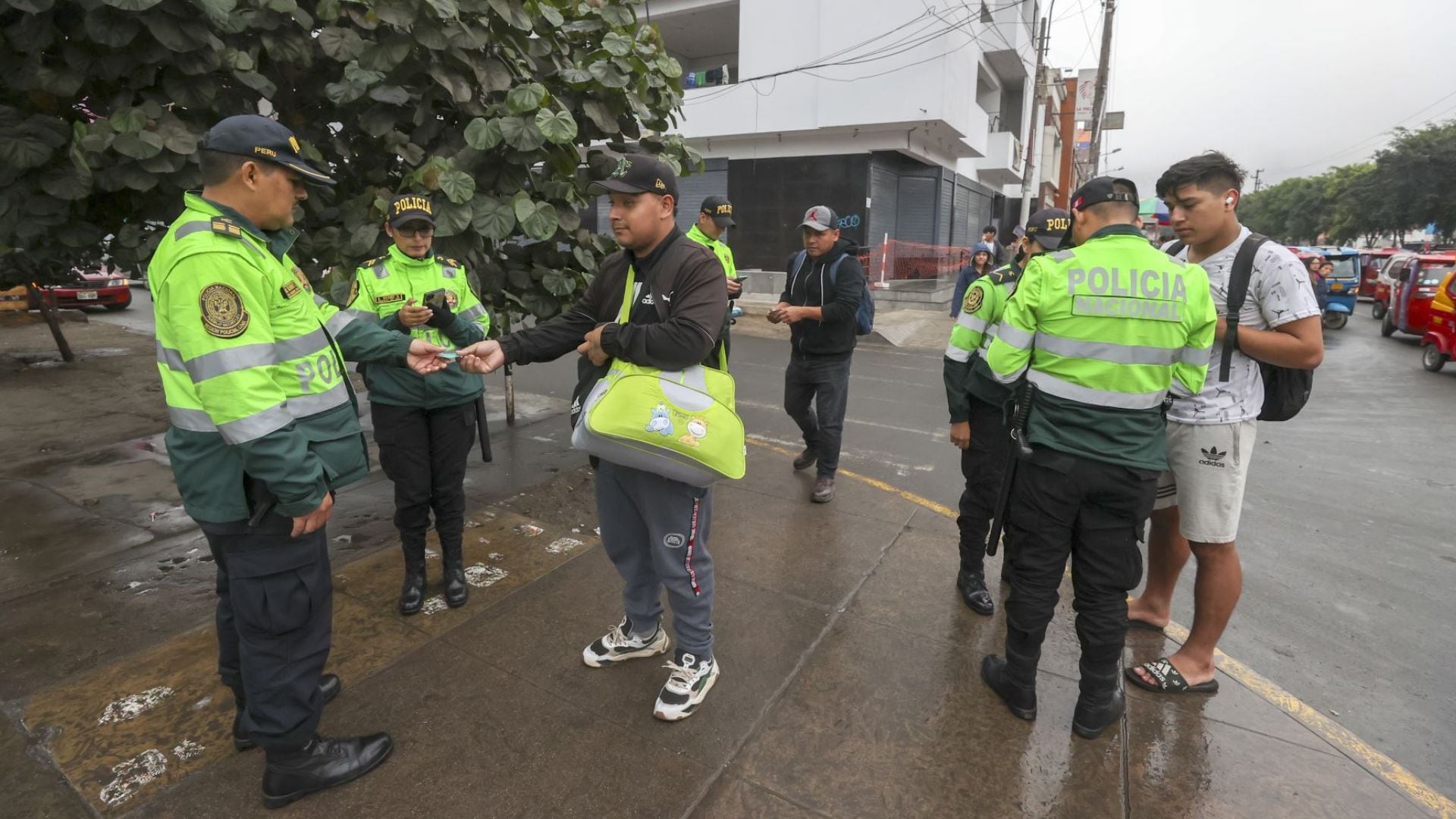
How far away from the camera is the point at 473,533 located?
4.25m

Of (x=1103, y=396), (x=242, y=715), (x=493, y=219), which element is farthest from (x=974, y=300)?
(x=242, y=715)

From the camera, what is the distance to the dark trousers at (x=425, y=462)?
3.29 m

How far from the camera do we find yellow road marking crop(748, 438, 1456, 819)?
2.42 meters

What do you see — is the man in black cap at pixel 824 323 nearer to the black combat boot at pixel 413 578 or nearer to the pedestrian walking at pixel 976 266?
the black combat boot at pixel 413 578

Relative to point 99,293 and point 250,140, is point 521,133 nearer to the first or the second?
point 250,140

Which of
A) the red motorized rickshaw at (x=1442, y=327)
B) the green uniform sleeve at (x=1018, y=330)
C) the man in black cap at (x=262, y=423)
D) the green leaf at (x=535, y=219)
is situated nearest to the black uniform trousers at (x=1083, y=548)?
the green uniform sleeve at (x=1018, y=330)

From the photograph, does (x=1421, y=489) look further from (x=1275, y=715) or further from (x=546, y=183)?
(x=546, y=183)

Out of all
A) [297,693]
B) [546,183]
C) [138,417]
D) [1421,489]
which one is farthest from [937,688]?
[138,417]

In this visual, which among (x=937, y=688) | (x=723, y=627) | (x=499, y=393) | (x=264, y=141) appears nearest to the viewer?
(x=264, y=141)

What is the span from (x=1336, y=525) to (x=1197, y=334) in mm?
3820

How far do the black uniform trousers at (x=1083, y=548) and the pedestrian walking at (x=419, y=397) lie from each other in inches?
96.5

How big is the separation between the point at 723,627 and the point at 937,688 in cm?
96

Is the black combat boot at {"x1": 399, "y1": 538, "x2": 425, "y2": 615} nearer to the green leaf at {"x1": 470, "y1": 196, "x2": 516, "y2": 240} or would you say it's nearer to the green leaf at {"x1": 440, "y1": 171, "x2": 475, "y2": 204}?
the green leaf at {"x1": 470, "y1": 196, "x2": 516, "y2": 240}

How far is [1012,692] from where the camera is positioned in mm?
2732
